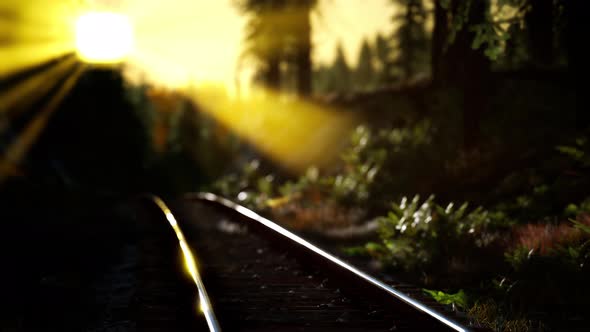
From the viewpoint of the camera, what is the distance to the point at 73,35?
1655 inches

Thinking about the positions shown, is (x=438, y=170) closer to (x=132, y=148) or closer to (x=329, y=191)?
(x=329, y=191)

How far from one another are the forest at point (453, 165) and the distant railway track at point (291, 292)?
0.75 metres

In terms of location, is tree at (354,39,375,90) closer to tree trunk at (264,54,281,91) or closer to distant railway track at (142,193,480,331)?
tree trunk at (264,54,281,91)

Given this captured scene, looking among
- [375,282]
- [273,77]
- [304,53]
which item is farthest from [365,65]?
[375,282]

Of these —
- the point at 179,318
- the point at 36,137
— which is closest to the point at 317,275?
the point at 179,318

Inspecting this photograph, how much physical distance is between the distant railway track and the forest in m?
0.75

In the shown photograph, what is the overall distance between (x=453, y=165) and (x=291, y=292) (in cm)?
869

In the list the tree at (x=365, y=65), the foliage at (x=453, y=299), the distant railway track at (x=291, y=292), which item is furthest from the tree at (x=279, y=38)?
the tree at (x=365, y=65)

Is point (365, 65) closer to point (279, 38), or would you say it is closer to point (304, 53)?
point (279, 38)

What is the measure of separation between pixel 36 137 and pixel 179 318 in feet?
104

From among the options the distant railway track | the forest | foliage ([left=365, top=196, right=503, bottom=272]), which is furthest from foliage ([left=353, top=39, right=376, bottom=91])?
the distant railway track

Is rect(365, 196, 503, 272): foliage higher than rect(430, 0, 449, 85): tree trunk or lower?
lower

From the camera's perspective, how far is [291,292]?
7.39m

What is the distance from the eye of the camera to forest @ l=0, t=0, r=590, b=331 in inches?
315
